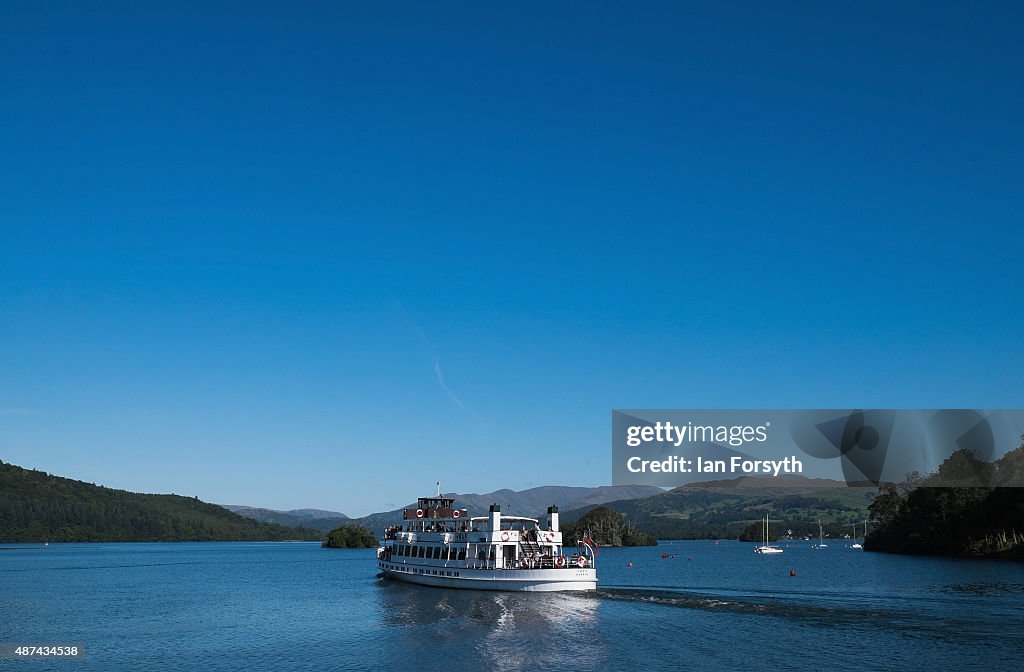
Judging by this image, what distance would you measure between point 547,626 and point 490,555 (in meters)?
27.3

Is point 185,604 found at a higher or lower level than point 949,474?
lower

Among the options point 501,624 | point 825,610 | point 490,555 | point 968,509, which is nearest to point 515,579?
point 490,555

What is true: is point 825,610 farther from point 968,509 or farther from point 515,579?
point 968,509

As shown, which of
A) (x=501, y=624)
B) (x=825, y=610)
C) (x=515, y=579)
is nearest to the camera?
(x=501, y=624)

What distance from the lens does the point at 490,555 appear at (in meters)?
93.3

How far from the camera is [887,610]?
71.4 metres

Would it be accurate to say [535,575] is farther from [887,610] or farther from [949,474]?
[949,474]

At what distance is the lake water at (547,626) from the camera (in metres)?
53.0

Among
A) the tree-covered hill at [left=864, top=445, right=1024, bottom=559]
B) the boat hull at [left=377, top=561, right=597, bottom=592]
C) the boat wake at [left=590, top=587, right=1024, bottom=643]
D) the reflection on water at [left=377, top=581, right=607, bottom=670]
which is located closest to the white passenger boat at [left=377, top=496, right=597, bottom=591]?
the boat hull at [left=377, top=561, right=597, bottom=592]

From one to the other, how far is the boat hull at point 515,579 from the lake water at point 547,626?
1.23m

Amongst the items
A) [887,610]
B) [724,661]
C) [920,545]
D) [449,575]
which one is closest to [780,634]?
[724,661]

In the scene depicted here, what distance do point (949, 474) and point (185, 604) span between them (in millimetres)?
169857

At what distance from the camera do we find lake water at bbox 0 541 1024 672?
53.0 metres

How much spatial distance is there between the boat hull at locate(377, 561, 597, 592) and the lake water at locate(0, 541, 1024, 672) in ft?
4.02
